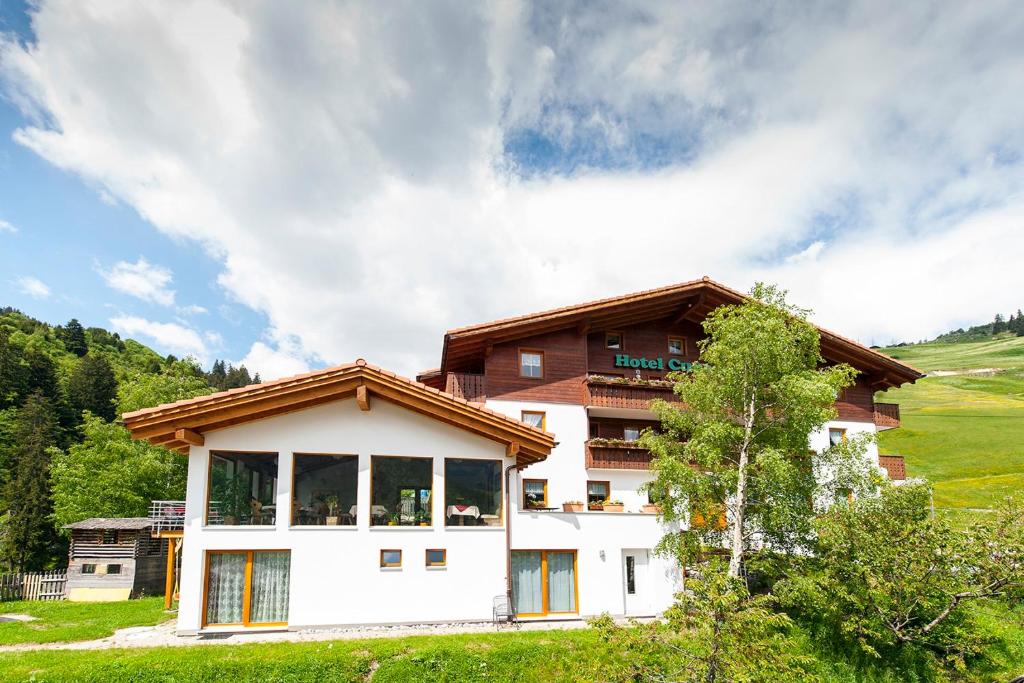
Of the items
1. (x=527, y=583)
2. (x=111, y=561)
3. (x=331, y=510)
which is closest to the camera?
(x=331, y=510)

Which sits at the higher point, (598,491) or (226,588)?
(598,491)

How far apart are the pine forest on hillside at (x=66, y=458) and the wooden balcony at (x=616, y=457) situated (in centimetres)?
2375

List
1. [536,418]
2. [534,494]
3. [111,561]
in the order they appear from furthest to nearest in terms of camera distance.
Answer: [111,561] < [536,418] < [534,494]

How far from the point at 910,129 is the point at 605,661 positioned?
19377 millimetres

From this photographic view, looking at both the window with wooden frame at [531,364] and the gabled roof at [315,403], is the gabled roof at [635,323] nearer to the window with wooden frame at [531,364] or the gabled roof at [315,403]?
the window with wooden frame at [531,364]

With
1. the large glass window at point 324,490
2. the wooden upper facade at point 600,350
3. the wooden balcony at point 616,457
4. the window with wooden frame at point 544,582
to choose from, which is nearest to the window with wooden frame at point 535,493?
the wooden balcony at point 616,457

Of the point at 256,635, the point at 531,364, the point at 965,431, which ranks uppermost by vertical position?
the point at 965,431

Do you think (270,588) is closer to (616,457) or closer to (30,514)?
(616,457)

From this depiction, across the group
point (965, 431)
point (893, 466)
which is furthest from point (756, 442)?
point (965, 431)

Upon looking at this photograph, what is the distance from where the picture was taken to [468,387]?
2328 centimetres

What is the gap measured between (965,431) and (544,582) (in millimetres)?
60642

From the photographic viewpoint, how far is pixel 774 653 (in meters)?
10.7

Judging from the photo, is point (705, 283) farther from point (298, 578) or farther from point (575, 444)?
point (298, 578)

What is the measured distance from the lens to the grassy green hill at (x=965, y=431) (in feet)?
149
